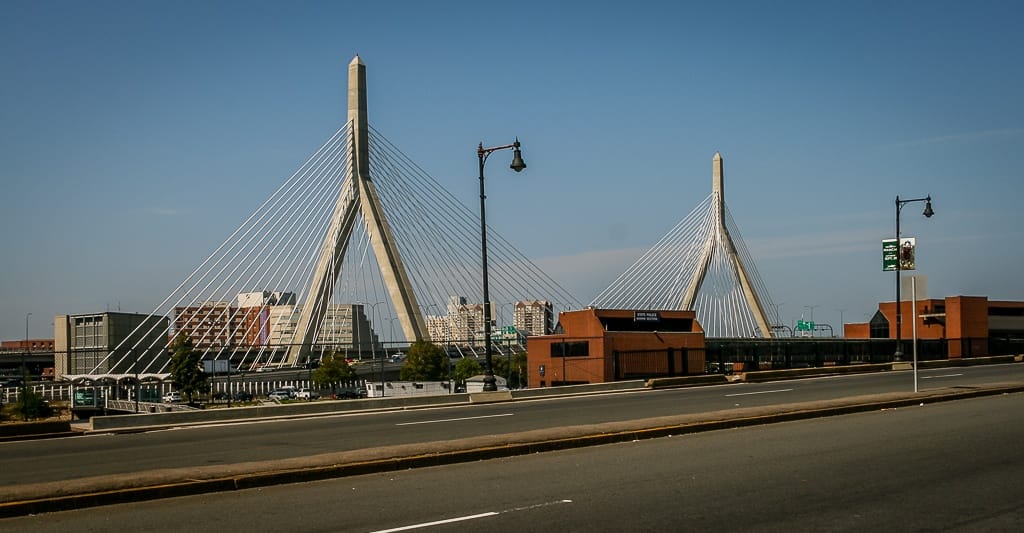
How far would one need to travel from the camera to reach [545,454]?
46.8 feet

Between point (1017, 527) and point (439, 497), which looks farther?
point (439, 497)

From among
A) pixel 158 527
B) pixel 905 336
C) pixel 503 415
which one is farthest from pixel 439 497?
pixel 905 336

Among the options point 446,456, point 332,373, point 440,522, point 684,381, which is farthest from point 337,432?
point 332,373

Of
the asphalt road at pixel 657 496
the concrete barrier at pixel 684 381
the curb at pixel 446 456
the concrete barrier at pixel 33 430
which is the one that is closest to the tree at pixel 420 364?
the concrete barrier at pixel 684 381

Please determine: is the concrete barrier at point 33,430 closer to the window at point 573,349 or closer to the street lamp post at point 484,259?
the street lamp post at point 484,259

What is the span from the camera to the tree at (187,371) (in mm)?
56562

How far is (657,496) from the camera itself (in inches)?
413

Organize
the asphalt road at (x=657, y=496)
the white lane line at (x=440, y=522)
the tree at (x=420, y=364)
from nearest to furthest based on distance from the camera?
the white lane line at (x=440, y=522)
the asphalt road at (x=657, y=496)
the tree at (x=420, y=364)

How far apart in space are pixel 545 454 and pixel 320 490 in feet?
13.4

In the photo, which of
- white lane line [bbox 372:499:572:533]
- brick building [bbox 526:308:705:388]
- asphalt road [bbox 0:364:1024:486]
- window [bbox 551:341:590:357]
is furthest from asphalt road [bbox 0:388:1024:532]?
window [bbox 551:341:590:357]

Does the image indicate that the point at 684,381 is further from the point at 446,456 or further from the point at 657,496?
the point at 657,496

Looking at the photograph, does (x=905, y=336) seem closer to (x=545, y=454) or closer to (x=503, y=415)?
Result: (x=503, y=415)

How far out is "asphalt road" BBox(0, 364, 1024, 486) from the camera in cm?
1454

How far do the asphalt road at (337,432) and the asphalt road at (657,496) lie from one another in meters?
3.53
